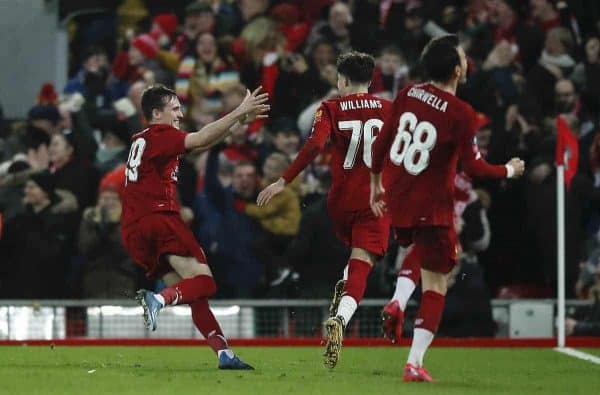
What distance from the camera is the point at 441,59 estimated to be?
906 centimetres

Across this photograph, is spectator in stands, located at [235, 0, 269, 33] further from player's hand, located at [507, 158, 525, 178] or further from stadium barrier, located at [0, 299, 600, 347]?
player's hand, located at [507, 158, 525, 178]

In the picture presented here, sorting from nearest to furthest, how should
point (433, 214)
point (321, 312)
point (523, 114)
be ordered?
point (433, 214)
point (321, 312)
point (523, 114)

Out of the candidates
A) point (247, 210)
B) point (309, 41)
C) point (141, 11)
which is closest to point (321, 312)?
point (247, 210)

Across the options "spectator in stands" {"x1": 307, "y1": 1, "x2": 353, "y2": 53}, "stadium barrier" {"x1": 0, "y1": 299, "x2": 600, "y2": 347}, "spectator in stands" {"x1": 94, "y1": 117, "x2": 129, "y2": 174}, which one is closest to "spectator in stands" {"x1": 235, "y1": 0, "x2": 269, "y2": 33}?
"spectator in stands" {"x1": 307, "y1": 1, "x2": 353, "y2": 53}

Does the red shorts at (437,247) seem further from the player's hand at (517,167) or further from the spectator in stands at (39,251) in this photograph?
the spectator in stands at (39,251)

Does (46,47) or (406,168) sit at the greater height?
(46,47)

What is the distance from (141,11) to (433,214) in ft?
34.9

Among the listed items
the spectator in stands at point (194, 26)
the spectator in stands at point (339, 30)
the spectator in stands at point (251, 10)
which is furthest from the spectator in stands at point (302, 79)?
the spectator in stands at point (194, 26)

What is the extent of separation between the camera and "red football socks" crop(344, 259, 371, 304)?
10383 mm

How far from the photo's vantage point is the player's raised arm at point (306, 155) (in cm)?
997

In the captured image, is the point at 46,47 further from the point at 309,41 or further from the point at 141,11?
the point at 309,41

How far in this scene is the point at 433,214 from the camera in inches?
361

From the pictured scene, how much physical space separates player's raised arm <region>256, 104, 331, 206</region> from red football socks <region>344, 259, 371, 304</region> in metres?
0.81

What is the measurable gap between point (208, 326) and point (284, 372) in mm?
593
